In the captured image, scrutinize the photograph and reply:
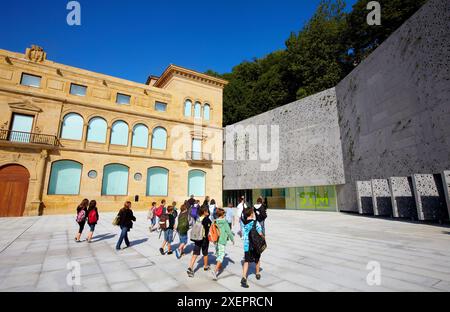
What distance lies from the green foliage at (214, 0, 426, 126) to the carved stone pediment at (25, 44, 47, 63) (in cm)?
2577

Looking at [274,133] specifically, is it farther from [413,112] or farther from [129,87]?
[129,87]

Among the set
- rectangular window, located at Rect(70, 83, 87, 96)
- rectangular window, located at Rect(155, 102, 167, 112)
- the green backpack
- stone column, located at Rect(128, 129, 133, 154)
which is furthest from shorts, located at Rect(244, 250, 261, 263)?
rectangular window, located at Rect(70, 83, 87, 96)

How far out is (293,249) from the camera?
295 inches

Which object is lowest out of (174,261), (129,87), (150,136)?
(174,261)

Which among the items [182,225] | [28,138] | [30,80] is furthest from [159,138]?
[182,225]

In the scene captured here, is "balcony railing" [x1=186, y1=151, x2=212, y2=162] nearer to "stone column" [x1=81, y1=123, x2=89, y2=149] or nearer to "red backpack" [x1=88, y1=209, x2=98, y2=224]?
"stone column" [x1=81, y1=123, x2=89, y2=149]

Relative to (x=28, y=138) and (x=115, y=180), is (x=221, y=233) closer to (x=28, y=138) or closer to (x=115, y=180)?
(x=115, y=180)

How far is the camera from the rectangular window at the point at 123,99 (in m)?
24.3

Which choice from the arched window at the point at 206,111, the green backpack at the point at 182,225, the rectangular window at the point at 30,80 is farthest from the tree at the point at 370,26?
the rectangular window at the point at 30,80

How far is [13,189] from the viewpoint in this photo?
59.5ft

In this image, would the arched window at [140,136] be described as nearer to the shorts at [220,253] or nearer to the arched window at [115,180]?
the arched window at [115,180]

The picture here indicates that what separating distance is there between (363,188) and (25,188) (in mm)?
28174

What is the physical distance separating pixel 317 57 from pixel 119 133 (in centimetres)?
2914
